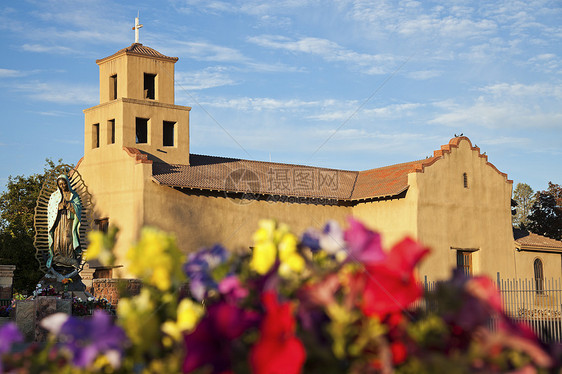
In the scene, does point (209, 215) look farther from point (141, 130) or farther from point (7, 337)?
point (7, 337)

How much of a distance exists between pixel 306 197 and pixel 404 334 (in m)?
31.7

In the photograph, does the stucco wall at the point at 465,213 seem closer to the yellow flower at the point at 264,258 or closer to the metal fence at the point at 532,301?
the metal fence at the point at 532,301

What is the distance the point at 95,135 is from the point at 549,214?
35.2m

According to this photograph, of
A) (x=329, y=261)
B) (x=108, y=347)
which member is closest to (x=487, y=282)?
(x=329, y=261)

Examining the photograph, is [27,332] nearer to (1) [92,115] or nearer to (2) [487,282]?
(2) [487,282]

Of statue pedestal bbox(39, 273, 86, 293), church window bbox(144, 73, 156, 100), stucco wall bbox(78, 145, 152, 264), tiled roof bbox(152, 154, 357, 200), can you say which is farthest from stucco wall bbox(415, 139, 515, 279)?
statue pedestal bbox(39, 273, 86, 293)

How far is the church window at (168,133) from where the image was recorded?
110 feet

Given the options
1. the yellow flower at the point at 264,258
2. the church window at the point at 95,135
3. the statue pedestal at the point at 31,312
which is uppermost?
the church window at the point at 95,135

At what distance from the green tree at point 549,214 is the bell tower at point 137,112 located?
29.8 m

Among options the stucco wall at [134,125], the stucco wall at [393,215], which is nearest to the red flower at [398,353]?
the stucco wall at [393,215]

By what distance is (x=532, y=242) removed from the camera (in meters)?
36.4

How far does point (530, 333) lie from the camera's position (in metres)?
1.84

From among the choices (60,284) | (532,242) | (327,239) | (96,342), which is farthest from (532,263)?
(96,342)

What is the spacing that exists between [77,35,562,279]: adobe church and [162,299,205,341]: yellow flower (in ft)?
90.9
